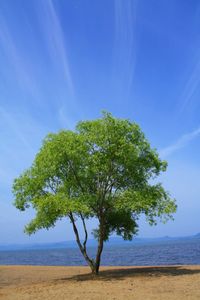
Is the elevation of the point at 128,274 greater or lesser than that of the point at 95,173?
lesser

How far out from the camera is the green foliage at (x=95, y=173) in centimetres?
3581

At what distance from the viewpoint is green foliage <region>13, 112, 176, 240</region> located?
35812 millimetres

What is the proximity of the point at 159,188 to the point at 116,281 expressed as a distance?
9771 mm

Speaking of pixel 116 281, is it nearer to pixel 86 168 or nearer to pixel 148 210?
pixel 148 210

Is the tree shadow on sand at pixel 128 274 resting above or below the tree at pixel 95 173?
below

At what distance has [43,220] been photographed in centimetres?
3722

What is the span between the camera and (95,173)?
36.7 metres

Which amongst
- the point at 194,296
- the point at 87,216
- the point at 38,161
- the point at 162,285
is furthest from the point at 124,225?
the point at 194,296

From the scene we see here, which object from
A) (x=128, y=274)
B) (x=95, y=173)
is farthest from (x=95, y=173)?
(x=128, y=274)

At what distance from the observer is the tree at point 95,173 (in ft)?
118

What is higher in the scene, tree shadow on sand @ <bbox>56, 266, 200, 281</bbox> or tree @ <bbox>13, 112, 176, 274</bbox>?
tree @ <bbox>13, 112, 176, 274</bbox>

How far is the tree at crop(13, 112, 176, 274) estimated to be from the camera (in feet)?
118

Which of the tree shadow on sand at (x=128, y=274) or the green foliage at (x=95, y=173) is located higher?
the green foliage at (x=95, y=173)

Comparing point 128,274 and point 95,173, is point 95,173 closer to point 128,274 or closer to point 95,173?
point 95,173
